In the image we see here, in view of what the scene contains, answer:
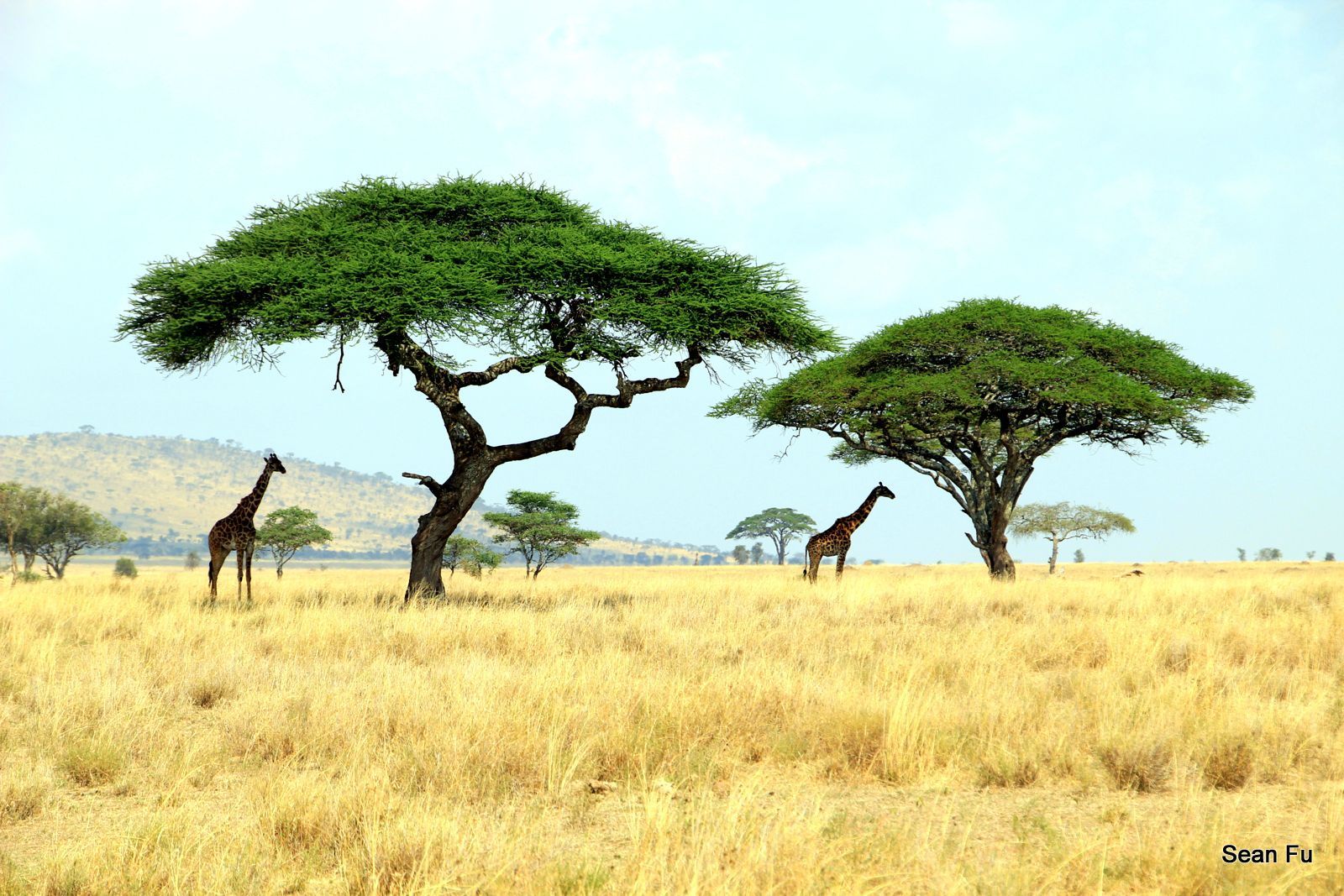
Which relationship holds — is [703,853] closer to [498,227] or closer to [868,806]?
[868,806]

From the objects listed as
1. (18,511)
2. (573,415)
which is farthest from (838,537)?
(18,511)

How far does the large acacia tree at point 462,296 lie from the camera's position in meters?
16.9

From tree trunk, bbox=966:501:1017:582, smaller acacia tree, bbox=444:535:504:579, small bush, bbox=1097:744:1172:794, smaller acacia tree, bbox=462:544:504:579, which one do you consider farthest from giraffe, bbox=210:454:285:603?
smaller acacia tree, bbox=444:535:504:579

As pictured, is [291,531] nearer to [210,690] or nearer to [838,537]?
[838,537]

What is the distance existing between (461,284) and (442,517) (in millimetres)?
5179

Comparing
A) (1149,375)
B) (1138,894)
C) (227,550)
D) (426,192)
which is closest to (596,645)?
(1138,894)

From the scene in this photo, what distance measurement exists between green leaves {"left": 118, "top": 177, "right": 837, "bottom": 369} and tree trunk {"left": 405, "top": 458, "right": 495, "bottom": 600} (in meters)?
2.88

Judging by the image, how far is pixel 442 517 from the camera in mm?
19297

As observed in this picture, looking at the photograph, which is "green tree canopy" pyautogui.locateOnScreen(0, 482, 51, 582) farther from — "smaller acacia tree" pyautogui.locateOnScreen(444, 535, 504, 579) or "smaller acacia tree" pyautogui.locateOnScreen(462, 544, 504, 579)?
"smaller acacia tree" pyautogui.locateOnScreen(462, 544, 504, 579)

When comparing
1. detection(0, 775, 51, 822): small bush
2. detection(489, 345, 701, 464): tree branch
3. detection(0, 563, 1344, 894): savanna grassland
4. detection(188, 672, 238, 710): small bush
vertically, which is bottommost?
detection(0, 775, 51, 822): small bush

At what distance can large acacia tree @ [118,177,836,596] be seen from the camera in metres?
16.9

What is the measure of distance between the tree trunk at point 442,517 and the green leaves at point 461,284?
288cm

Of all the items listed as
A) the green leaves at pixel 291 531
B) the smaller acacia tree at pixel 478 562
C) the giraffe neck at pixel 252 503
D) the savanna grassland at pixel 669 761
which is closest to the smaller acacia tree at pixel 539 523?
the smaller acacia tree at pixel 478 562

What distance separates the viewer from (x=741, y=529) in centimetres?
9625
